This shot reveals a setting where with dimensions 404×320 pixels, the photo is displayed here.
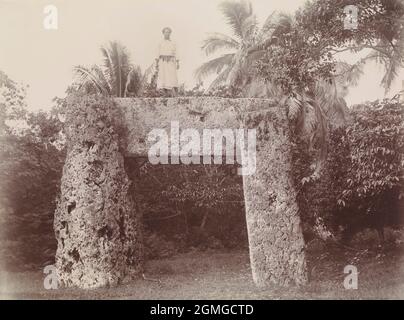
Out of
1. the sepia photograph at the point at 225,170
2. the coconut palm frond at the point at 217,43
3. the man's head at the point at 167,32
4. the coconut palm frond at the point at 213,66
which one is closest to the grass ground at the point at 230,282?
the sepia photograph at the point at 225,170

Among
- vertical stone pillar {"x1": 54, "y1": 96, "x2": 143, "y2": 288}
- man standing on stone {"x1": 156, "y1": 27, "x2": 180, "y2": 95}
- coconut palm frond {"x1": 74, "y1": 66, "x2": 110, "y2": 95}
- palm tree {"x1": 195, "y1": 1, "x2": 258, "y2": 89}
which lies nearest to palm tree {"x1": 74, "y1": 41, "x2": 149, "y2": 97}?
coconut palm frond {"x1": 74, "y1": 66, "x2": 110, "y2": 95}

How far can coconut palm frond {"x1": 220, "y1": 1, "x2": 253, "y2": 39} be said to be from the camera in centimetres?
1303

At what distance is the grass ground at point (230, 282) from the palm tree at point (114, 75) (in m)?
4.29

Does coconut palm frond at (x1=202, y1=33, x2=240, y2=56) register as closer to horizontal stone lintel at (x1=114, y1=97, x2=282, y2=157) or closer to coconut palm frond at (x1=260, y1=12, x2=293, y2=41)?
coconut palm frond at (x1=260, y1=12, x2=293, y2=41)

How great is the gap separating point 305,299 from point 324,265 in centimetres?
345

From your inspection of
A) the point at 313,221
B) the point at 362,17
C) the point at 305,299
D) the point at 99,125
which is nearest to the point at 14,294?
the point at 99,125

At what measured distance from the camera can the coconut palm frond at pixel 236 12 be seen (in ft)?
42.7

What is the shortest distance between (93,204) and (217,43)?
6.73m

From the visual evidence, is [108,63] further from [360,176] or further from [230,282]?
[360,176]

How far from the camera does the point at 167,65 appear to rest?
35.9ft

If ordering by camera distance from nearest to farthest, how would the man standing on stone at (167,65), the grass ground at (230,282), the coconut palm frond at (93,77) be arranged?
the grass ground at (230,282) < the man standing on stone at (167,65) < the coconut palm frond at (93,77)

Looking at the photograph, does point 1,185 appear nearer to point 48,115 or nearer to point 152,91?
point 48,115

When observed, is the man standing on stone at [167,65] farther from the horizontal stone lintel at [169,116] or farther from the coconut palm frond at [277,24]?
the coconut palm frond at [277,24]

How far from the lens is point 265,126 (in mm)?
9898
